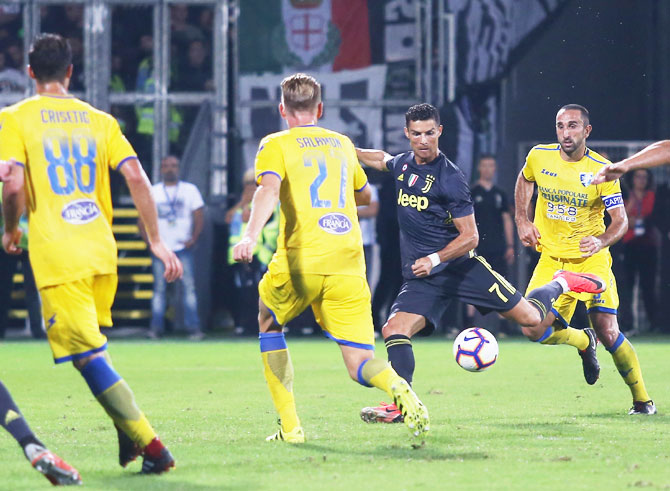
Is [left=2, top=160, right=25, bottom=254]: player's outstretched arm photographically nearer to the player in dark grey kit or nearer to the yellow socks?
the yellow socks

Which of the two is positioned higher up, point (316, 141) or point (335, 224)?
point (316, 141)

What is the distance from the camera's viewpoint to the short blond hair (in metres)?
7.07

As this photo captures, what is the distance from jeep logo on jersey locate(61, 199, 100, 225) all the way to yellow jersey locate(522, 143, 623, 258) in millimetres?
4463

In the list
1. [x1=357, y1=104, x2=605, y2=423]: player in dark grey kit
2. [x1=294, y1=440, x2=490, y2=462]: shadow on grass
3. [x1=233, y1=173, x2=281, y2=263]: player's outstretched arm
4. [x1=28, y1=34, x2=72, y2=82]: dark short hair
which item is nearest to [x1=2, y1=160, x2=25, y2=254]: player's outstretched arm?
[x1=28, y1=34, x2=72, y2=82]: dark short hair

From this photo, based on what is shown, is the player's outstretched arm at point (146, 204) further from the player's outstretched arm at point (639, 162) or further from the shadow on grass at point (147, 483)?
the player's outstretched arm at point (639, 162)

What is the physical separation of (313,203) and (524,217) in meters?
3.03

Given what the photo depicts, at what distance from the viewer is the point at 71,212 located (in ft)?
19.7

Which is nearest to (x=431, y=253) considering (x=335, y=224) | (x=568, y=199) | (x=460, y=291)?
(x=460, y=291)

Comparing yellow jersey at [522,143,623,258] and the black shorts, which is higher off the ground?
yellow jersey at [522,143,623,258]

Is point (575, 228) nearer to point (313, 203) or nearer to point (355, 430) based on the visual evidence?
point (355, 430)

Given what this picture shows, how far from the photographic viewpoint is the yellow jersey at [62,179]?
5941 millimetres

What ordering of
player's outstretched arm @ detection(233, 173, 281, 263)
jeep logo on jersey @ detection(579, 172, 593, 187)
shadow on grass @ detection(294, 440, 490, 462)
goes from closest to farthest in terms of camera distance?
player's outstretched arm @ detection(233, 173, 281, 263), shadow on grass @ detection(294, 440, 490, 462), jeep logo on jersey @ detection(579, 172, 593, 187)

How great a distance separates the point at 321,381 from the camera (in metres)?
11.6

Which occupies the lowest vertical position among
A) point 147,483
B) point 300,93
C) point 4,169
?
point 147,483
